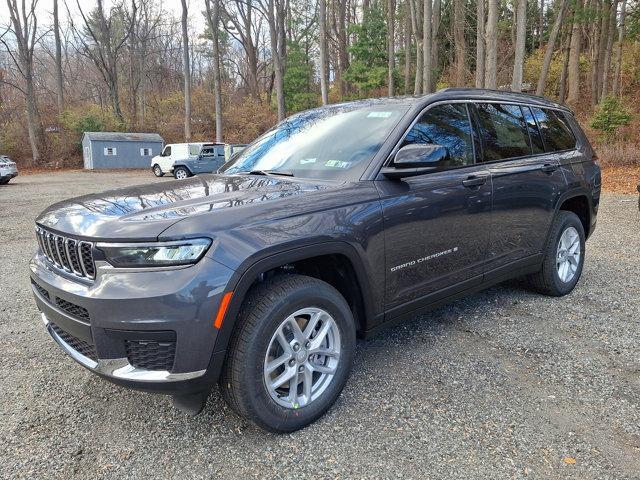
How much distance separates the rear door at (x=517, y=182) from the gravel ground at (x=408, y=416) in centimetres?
65

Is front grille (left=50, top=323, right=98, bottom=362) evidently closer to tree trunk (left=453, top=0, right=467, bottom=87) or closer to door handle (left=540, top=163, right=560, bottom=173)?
door handle (left=540, top=163, right=560, bottom=173)

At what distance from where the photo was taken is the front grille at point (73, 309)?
2.19 metres

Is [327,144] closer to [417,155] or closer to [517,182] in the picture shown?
[417,155]

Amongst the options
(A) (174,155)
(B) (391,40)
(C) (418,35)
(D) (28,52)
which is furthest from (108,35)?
(C) (418,35)

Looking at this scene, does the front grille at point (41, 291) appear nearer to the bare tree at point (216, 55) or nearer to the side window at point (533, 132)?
the side window at point (533, 132)

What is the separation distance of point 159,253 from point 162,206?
40cm

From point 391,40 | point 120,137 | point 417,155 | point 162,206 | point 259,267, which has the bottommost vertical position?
point 259,267

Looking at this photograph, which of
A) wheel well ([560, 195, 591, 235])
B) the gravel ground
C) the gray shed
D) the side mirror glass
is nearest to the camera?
the gravel ground

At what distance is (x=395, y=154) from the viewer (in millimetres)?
2928

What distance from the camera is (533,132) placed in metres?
4.12

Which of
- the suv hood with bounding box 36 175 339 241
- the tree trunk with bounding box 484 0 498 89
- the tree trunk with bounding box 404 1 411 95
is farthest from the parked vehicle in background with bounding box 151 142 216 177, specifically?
the suv hood with bounding box 36 175 339 241

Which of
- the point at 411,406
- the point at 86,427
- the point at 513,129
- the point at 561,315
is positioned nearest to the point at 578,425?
the point at 411,406

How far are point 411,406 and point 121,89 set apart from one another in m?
49.0

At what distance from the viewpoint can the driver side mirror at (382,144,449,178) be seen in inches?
109
